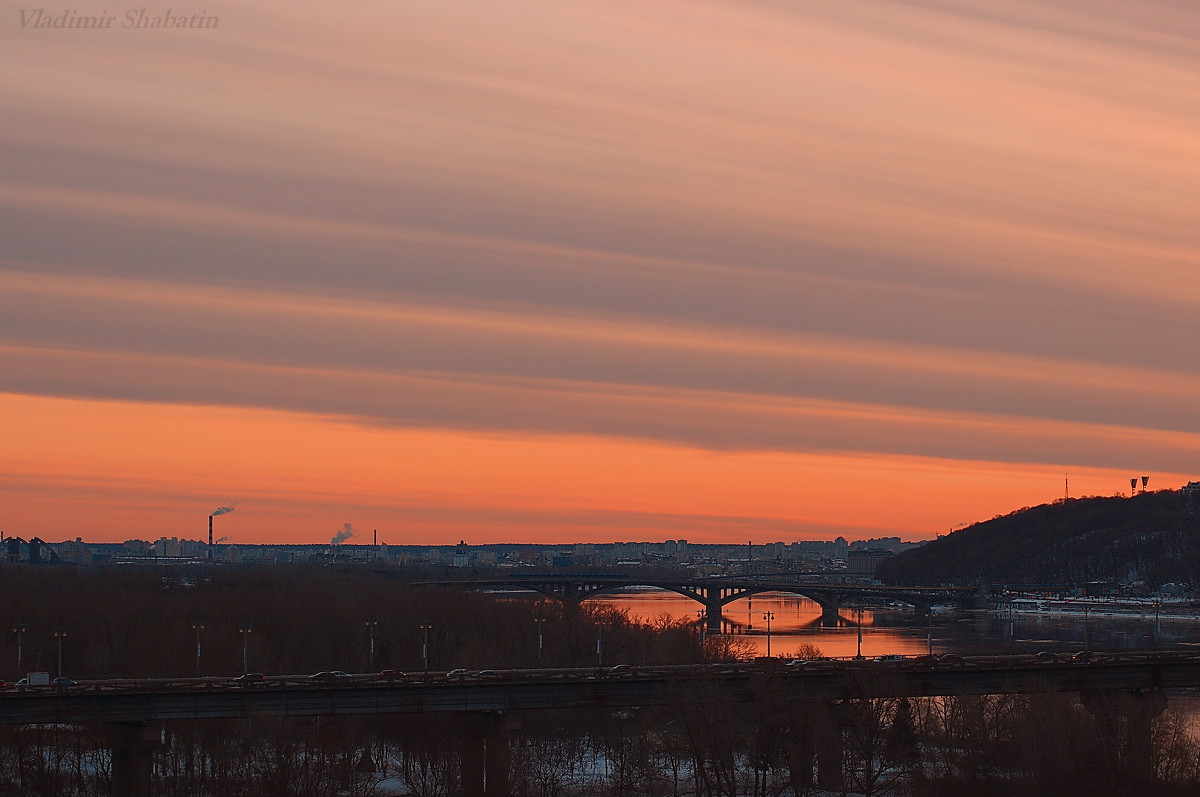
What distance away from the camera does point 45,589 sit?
171500mm

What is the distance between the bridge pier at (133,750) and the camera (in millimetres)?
65500

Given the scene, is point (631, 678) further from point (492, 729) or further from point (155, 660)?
point (155, 660)

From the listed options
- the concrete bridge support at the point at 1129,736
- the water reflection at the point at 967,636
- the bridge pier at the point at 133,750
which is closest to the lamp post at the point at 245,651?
the bridge pier at the point at 133,750

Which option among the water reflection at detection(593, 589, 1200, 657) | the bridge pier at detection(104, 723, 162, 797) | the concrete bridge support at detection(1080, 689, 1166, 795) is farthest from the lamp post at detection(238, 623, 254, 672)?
the water reflection at detection(593, 589, 1200, 657)

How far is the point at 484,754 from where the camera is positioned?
69.9 m

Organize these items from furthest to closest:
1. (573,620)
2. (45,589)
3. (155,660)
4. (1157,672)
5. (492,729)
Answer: (45,589)
(573,620)
(155,660)
(1157,672)
(492,729)

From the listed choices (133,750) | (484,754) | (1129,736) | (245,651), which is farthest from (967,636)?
(133,750)

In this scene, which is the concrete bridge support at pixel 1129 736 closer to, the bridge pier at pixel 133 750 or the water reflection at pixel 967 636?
the bridge pier at pixel 133 750

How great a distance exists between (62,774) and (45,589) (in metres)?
105

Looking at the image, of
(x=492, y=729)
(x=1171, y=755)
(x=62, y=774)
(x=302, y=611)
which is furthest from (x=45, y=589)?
(x=1171, y=755)

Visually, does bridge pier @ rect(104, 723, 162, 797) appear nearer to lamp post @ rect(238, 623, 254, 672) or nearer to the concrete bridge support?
lamp post @ rect(238, 623, 254, 672)

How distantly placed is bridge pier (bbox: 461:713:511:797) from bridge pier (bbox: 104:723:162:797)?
1310 centimetres

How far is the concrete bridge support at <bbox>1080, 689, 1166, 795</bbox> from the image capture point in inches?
2603

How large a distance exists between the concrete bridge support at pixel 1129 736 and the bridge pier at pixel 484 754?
2589cm
